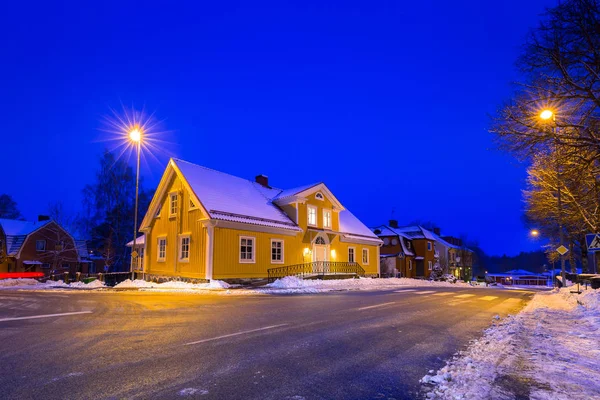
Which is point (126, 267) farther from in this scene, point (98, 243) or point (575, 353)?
point (575, 353)

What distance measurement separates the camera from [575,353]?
21.8ft

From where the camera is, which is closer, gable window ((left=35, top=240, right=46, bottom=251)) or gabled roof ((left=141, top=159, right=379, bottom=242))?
gabled roof ((left=141, top=159, right=379, bottom=242))

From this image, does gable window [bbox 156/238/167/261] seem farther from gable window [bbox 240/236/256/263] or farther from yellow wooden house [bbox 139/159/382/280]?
gable window [bbox 240/236/256/263]

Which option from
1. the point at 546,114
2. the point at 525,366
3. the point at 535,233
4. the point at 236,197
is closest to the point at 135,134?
the point at 236,197

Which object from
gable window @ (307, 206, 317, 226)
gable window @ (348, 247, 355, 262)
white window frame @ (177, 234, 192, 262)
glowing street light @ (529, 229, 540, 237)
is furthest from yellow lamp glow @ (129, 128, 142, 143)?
glowing street light @ (529, 229, 540, 237)

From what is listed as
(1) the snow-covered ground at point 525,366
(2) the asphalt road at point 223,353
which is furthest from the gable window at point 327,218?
(1) the snow-covered ground at point 525,366

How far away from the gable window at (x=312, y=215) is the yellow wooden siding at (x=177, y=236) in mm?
9746

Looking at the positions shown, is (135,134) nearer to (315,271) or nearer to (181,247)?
(181,247)

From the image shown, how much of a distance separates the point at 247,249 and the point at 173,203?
6873mm

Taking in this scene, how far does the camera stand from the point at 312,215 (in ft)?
105

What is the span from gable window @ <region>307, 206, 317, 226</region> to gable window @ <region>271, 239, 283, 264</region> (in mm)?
4163

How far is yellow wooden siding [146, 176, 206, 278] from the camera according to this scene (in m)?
24.7

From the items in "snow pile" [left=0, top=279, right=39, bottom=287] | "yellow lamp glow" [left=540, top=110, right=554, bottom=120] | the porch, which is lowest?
"snow pile" [left=0, top=279, right=39, bottom=287]

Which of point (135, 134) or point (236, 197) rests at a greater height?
point (135, 134)
